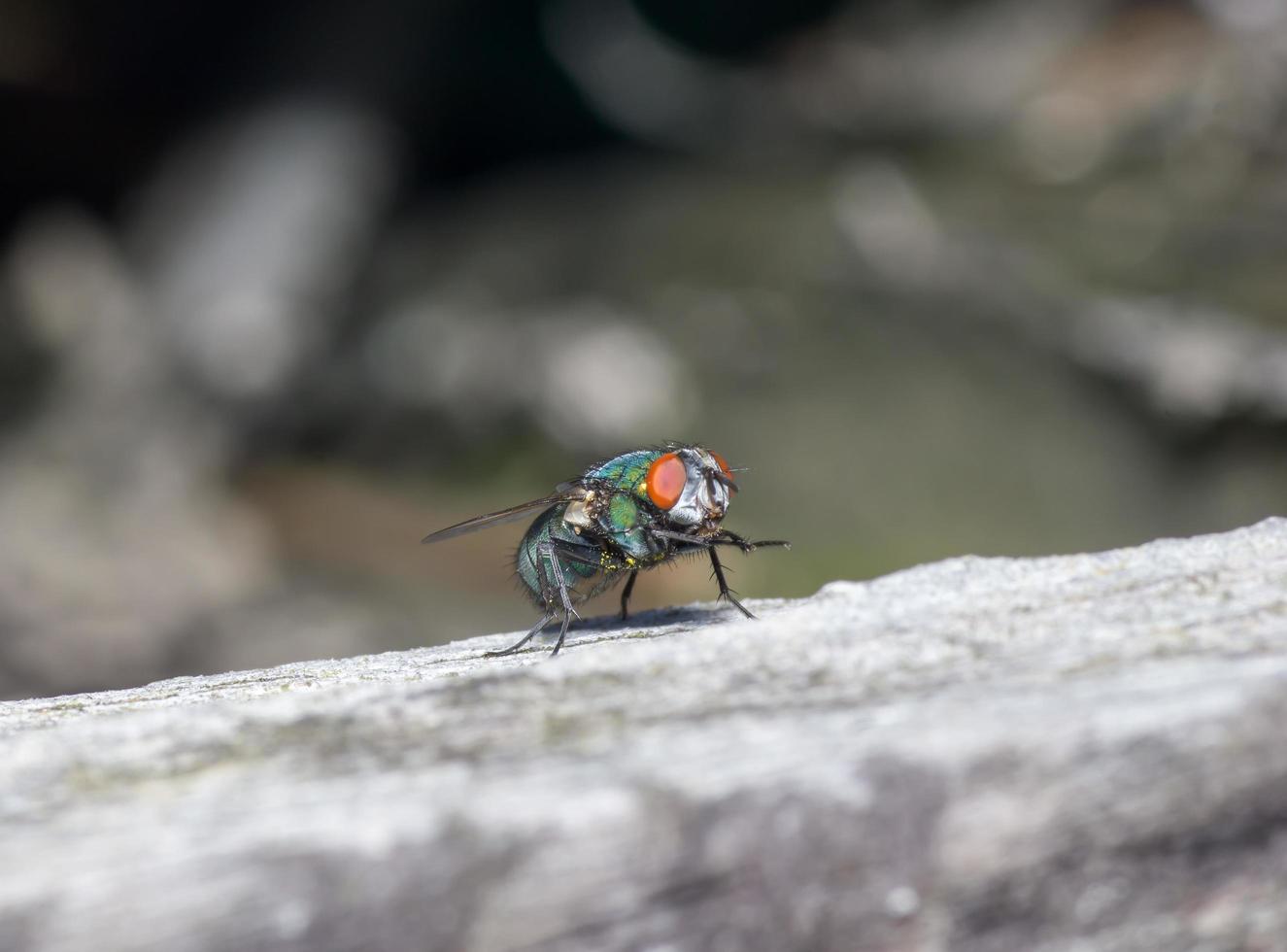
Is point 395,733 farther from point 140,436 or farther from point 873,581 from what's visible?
point 140,436

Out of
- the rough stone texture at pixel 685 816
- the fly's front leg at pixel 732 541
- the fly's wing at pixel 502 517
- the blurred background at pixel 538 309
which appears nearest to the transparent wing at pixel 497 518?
the fly's wing at pixel 502 517

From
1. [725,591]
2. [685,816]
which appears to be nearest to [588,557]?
[725,591]

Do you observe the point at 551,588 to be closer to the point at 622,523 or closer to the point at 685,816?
the point at 622,523

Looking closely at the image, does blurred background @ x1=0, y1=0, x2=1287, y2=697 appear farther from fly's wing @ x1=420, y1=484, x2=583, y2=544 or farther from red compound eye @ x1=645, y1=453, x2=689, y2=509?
red compound eye @ x1=645, y1=453, x2=689, y2=509

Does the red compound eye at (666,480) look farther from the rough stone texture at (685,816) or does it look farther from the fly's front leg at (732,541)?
the rough stone texture at (685,816)

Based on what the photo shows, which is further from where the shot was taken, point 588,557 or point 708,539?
point 588,557

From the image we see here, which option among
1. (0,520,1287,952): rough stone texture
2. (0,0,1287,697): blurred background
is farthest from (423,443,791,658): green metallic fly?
(0,0,1287,697): blurred background
